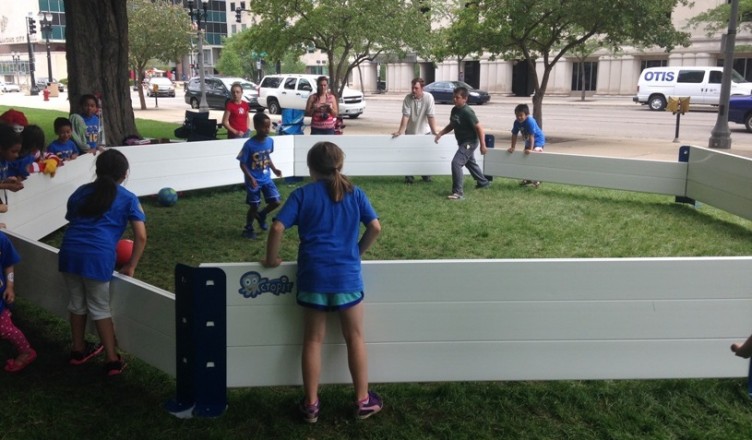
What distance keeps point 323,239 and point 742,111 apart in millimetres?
23568

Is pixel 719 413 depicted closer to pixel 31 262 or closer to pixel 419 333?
pixel 419 333

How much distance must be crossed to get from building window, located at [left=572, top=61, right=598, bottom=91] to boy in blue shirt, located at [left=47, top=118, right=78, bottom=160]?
50075 millimetres

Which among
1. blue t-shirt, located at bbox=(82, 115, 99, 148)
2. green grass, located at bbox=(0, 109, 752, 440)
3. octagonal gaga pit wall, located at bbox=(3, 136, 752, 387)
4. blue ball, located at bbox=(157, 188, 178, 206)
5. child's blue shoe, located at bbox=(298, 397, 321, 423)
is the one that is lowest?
green grass, located at bbox=(0, 109, 752, 440)

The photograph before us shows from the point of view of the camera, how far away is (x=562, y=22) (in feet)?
68.0

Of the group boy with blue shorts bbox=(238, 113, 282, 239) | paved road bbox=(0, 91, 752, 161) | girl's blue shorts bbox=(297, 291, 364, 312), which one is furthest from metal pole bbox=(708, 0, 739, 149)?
girl's blue shorts bbox=(297, 291, 364, 312)

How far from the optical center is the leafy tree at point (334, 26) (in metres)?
26.4

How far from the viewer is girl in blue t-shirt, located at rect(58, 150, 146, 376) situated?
14.8 feet

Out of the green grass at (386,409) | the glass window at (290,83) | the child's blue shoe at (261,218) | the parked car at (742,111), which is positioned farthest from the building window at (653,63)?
the green grass at (386,409)

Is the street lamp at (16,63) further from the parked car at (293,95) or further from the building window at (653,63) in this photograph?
the building window at (653,63)

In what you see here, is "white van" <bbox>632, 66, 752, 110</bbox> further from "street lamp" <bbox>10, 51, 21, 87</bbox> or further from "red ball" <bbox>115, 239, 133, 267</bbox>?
"street lamp" <bbox>10, 51, 21, 87</bbox>

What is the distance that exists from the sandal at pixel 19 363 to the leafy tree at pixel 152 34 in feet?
115

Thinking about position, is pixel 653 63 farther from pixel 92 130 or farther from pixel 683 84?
pixel 92 130

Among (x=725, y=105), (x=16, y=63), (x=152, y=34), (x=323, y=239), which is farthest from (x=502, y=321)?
(x=16, y=63)

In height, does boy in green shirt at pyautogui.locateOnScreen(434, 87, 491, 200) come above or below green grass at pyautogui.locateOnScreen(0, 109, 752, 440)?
above
